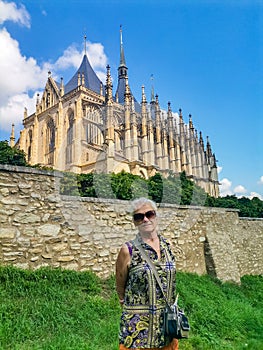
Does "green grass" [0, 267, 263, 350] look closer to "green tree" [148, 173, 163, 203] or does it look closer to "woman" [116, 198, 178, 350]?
"woman" [116, 198, 178, 350]

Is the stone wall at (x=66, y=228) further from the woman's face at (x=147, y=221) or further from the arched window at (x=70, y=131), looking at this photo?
the arched window at (x=70, y=131)

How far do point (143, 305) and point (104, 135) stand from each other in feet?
78.4

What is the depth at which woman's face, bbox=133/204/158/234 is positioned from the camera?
6.18ft

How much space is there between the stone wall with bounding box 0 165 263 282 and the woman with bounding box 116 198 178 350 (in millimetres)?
1900

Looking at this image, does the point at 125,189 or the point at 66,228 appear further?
the point at 125,189

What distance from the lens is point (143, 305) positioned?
1.68 m

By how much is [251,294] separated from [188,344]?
4558 mm

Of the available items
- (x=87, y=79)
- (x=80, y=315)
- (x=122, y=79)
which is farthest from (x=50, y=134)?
(x=80, y=315)

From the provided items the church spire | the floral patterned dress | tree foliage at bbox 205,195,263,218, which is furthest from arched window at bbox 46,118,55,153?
the floral patterned dress

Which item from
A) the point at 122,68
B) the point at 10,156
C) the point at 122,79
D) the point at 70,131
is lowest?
the point at 10,156

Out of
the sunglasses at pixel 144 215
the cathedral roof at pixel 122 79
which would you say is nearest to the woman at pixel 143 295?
the sunglasses at pixel 144 215

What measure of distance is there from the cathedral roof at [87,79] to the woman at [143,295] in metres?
34.9

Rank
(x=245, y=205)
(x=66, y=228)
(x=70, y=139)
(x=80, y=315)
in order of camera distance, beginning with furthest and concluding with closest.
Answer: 1. (x=70, y=139)
2. (x=245, y=205)
3. (x=66, y=228)
4. (x=80, y=315)

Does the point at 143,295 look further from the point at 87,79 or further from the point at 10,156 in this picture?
the point at 87,79
